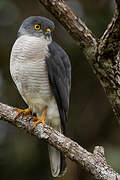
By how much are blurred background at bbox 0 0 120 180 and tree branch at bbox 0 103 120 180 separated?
2.74 meters

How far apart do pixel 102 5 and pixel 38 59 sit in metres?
4.01

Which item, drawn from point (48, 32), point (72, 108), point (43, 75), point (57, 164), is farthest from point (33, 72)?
point (72, 108)

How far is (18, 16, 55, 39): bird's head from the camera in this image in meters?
4.38

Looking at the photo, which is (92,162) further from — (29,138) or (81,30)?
(29,138)

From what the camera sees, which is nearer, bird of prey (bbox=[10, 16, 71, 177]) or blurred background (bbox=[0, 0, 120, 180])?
bird of prey (bbox=[10, 16, 71, 177])

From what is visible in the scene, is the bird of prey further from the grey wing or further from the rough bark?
the rough bark

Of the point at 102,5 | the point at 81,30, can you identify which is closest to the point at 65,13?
the point at 81,30

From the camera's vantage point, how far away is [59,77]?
4.14m

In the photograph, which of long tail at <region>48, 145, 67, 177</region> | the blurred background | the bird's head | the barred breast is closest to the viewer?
the barred breast

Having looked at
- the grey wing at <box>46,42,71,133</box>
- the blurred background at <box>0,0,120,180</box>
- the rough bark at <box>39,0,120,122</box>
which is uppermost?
the rough bark at <box>39,0,120,122</box>

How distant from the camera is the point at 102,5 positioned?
25.0 feet

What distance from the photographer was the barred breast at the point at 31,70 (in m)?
3.99

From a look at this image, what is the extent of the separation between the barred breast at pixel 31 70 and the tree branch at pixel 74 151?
1.84 feet

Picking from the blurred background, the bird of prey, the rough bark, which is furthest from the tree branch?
the blurred background
